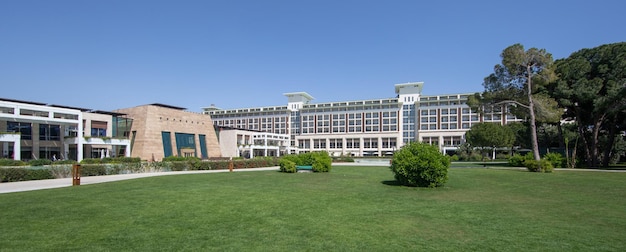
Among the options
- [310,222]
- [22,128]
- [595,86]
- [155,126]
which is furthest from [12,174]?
[595,86]

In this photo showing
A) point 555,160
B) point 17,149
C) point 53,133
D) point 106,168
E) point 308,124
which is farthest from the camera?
point 308,124

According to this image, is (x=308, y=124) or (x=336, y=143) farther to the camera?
(x=308, y=124)

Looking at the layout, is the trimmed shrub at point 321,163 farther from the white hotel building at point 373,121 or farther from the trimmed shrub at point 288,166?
the white hotel building at point 373,121

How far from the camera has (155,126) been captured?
49438mm

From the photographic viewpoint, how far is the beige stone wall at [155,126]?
157 feet

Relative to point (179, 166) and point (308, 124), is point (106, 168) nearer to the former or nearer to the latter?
point (179, 166)

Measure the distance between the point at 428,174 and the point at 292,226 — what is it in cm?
Answer: 878

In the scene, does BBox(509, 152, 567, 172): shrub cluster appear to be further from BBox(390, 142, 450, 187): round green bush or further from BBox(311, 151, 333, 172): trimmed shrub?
BBox(311, 151, 333, 172): trimmed shrub

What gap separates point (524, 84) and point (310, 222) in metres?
31.2

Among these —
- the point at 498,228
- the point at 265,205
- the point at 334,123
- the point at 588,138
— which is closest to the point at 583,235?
the point at 498,228

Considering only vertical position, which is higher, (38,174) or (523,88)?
(523,88)

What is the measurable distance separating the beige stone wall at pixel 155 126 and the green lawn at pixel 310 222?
38857mm

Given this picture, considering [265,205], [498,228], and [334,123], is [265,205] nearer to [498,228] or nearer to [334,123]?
[498,228]

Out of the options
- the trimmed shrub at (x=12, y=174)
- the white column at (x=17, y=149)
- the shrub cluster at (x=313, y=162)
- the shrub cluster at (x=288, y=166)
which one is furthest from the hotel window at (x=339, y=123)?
the trimmed shrub at (x=12, y=174)
